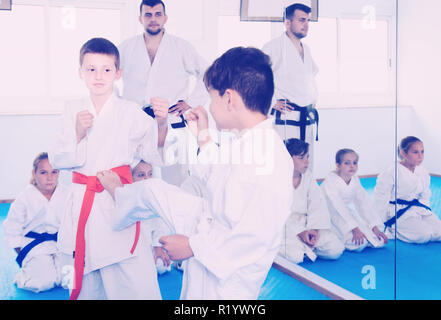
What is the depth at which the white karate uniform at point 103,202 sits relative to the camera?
1765 mm

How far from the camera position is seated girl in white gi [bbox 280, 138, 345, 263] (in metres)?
2.75

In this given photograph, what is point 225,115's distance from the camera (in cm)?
144

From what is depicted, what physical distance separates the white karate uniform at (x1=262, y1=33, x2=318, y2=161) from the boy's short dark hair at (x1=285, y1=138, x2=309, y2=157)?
1.0 inches

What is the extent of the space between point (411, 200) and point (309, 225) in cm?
62

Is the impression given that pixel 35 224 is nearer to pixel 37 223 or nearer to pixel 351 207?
pixel 37 223

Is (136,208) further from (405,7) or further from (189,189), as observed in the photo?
(405,7)

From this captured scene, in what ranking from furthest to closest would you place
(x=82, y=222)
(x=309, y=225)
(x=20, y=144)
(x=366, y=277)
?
(x=20, y=144), (x=309, y=225), (x=366, y=277), (x=82, y=222)

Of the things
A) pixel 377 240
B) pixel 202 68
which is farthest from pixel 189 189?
→ pixel 377 240

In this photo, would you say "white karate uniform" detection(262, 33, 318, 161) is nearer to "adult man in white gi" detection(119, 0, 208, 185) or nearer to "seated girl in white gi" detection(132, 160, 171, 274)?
"adult man in white gi" detection(119, 0, 208, 185)

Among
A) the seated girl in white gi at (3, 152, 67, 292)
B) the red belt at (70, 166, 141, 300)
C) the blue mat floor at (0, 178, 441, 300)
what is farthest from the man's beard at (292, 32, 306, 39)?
the seated girl in white gi at (3, 152, 67, 292)

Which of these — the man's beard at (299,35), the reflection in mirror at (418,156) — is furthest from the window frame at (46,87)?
the reflection in mirror at (418,156)

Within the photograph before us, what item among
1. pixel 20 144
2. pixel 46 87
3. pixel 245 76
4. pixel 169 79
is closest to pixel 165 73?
pixel 169 79

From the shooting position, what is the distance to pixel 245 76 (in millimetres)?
1425

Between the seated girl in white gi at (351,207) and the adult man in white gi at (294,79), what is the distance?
25cm
